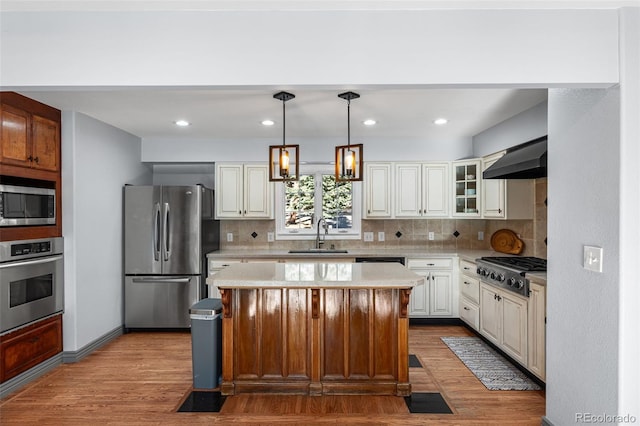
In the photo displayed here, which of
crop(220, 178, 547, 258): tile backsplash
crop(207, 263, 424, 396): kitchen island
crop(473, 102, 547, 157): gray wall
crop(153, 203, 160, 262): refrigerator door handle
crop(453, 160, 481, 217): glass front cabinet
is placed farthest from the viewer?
crop(220, 178, 547, 258): tile backsplash

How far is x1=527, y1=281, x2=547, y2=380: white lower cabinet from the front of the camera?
301 centimetres

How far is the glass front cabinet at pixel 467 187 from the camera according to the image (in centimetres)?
473

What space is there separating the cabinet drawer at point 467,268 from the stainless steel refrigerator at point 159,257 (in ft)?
10.3

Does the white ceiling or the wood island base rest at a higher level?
the white ceiling

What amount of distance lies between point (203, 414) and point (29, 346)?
1743 millimetres

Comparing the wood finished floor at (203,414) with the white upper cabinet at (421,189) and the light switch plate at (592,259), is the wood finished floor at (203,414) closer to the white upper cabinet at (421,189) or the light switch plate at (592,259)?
the light switch plate at (592,259)

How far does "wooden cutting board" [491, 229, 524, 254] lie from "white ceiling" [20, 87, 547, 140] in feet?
4.24

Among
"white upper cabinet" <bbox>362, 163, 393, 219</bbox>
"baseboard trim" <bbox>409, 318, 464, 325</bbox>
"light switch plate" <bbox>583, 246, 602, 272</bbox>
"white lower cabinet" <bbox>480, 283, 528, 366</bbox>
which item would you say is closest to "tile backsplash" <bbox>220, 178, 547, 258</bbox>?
"white upper cabinet" <bbox>362, 163, 393, 219</bbox>

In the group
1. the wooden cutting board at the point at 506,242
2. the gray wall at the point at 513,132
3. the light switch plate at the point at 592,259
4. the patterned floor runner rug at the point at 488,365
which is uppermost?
the gray wall at the point at 513,132

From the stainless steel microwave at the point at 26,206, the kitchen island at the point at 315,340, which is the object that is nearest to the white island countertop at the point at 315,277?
the kitchen island at the point at 315,340

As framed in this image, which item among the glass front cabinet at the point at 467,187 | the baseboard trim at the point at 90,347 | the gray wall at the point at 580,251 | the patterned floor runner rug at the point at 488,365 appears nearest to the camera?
the gray wall at the point at 580,251

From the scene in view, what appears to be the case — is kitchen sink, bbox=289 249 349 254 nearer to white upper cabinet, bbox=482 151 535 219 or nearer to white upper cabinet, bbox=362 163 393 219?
white upper cabinet, bbox=362 163 393 219

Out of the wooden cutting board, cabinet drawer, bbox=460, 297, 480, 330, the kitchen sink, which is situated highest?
the wooden cutting board

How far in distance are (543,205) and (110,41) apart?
3992 mm
